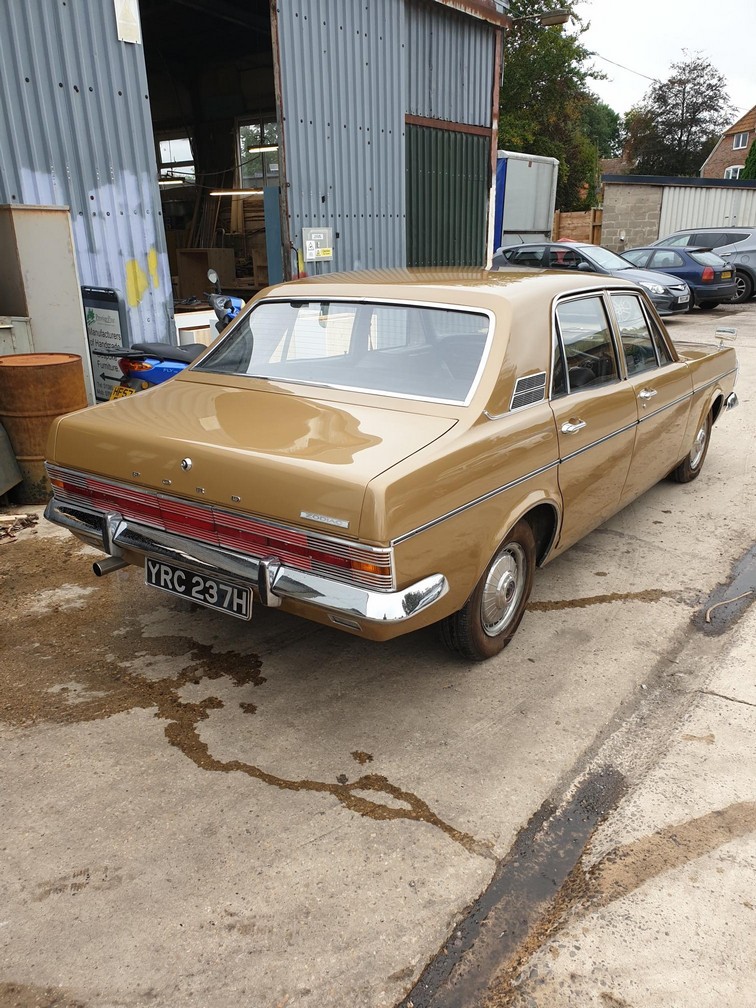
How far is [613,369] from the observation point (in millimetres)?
4207

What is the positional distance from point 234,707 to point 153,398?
1.49 meters

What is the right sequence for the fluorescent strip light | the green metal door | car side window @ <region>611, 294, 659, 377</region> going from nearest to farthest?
car side window @ <region>611, 294, 659, 377</region>
the green metal door
the fluorescent strip light

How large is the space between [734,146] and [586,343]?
173 ft

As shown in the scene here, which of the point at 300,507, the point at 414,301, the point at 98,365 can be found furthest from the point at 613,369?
the point at 98,365

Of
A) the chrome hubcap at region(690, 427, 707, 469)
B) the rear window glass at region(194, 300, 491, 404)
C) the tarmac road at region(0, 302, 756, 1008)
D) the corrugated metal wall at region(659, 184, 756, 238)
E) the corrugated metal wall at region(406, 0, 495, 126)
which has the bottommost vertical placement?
the tarmac road at region(0, 302, 756, 1008)

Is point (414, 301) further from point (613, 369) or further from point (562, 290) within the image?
point (613, 369)

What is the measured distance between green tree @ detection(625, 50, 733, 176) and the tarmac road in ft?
161

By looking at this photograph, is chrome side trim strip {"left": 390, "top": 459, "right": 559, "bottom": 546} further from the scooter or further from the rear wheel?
the rear wheel

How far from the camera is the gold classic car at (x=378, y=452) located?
2688 millimetres

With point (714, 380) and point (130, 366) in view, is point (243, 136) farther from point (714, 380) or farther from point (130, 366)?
point (714, 380)

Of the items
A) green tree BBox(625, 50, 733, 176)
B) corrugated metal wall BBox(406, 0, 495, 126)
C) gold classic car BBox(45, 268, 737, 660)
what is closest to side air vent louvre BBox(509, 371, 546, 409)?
gold classic car BBox(45, 268, 737, 660)

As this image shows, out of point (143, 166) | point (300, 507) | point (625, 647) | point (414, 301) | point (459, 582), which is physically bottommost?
point (625, 647)

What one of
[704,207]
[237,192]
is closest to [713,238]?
[704,207]

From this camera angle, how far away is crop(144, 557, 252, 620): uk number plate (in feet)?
9.89
